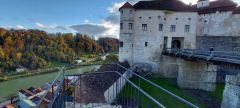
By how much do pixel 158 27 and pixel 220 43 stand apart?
7.22 m

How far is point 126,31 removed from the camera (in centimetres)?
1522

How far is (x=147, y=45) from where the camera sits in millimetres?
15648

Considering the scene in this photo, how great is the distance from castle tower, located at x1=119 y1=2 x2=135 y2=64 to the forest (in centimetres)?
2635

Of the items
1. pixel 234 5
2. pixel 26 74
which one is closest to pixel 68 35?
pixel 26 74

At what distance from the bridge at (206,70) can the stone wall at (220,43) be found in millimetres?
2886

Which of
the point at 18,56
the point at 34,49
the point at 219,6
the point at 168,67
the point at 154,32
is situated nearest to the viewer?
Answer: the point at 154,32

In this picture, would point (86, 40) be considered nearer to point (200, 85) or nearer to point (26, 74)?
point (26, 74)

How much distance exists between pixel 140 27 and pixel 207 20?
28.3 ft

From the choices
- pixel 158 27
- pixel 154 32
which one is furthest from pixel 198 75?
pixel 158 27

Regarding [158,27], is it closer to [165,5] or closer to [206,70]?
[165,5]

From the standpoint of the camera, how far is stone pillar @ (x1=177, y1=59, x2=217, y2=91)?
11157mm

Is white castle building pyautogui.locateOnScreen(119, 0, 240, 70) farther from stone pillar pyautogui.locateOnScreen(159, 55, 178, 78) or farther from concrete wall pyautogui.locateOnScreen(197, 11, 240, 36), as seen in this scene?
stone pillar pyautogui.locateOnScreen(159, 55, 178, 78)

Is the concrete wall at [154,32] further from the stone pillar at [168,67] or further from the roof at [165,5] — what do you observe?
the stone pillar at [168,67]

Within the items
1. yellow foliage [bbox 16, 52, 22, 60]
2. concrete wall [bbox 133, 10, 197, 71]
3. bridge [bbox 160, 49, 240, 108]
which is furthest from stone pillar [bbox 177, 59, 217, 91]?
yellow foliage [bbox 16, 52, 22, 60]
